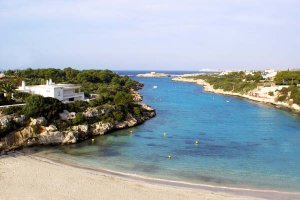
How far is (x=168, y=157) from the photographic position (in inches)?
1245

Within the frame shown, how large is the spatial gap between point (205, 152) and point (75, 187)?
15.1 m

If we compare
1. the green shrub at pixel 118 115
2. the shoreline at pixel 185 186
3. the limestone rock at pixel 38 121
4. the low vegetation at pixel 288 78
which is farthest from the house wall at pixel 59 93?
the low vegetation at pixel 288 78

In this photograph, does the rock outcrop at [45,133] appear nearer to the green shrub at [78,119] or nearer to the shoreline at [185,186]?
the green shrub at [78,119]

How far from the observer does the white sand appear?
72.0 ft

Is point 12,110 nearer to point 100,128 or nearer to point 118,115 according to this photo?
point 100,128

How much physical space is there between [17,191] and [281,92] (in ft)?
233

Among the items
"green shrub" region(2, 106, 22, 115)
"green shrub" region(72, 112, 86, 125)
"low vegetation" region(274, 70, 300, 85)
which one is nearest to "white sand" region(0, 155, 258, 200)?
"green shrub" region(2, 106, 22, 115)

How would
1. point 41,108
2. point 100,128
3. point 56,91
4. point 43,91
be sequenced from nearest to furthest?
point 41,108
point 100,128
point 56,91
point 43,91

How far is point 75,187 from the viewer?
76.8 feet

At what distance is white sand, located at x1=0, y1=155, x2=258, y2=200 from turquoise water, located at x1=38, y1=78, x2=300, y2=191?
2.51 metres

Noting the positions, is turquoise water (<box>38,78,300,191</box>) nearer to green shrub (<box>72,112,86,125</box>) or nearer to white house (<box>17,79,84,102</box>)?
green shrub (<box>72,112,86,125</box>)

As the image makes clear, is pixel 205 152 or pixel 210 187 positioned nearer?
pixel 210 187

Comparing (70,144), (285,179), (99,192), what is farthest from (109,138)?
(285,179)

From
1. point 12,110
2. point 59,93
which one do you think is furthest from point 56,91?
point 12,110
